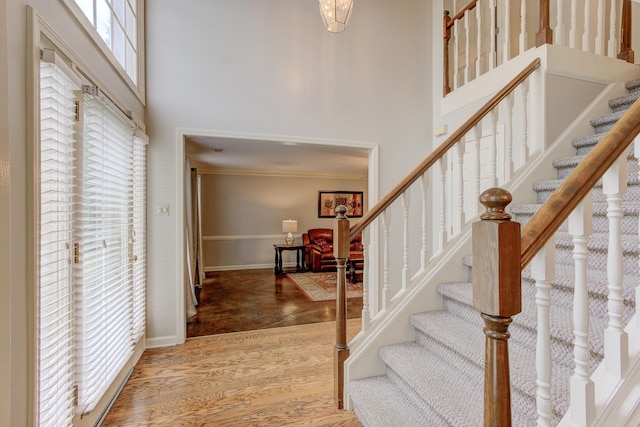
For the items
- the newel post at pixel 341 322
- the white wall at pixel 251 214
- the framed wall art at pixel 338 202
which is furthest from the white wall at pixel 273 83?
the framed wall art at pixel 338 202

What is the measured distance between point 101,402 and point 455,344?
2.11 metres

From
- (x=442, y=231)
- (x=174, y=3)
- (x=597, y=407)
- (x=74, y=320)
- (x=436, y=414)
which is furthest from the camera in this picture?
(x=174, y=3)

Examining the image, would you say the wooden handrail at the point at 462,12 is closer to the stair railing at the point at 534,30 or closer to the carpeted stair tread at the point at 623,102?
the stair railing at the point at 534,30

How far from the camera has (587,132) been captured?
2.38 meters

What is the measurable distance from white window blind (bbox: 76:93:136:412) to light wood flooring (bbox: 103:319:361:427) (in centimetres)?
27

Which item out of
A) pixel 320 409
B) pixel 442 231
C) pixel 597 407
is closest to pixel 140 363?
pixel 320 409

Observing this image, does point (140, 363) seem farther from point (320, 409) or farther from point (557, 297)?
point (557, 297)

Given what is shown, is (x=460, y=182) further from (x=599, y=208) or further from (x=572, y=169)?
(x=572, y=169)

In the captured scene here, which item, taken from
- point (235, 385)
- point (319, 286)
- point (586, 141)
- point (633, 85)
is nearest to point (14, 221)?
point (235, 385)

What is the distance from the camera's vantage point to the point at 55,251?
4.35ft

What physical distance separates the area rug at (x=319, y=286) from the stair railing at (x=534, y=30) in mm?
3143

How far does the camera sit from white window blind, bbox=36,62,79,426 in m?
1.23

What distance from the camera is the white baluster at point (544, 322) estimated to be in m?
0.82

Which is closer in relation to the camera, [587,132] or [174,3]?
[587,132]
